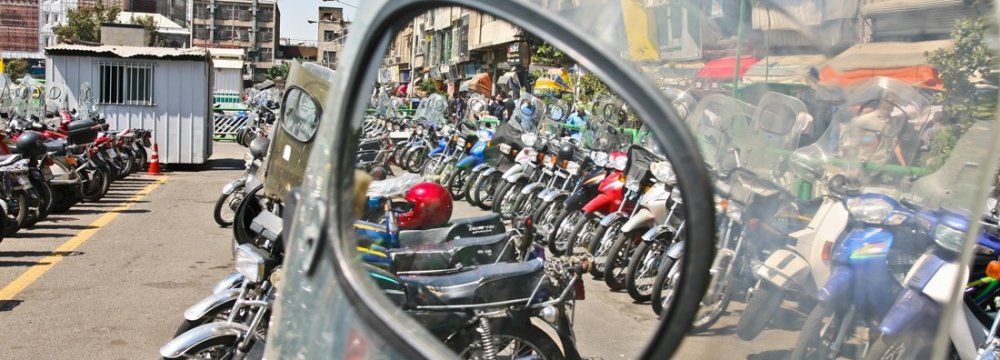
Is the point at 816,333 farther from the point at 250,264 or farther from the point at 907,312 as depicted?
the point at 250,264

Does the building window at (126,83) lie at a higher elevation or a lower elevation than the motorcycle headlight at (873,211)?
lower

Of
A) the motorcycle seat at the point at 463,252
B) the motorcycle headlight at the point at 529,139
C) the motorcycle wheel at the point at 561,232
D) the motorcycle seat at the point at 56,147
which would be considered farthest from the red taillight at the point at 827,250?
the motorcycle seat at the point at 56,147

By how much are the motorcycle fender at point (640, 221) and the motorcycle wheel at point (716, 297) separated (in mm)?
5735

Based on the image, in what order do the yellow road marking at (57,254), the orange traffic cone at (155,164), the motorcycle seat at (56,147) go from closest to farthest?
the yellow road marking at (57,254) < the motorcycle seat at (56,147) < the orange traffic cone at (155,164)

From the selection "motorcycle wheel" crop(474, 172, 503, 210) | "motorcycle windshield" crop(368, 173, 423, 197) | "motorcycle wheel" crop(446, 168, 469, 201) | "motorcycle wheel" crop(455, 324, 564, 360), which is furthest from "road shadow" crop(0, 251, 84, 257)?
"motorcycle wheel" crop(455, 324, 564, 360)

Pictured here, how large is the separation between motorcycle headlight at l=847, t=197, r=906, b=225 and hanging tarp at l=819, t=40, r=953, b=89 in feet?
0.60

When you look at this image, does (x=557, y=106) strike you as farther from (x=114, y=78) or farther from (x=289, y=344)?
(x=289, y=344)

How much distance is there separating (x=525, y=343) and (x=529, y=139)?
24.3 ft

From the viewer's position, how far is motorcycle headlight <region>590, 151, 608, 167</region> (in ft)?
27.8

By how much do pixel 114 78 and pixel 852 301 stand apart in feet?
50.8

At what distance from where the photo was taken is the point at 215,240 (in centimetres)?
897

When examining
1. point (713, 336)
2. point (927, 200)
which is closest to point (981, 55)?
point (927, 200)

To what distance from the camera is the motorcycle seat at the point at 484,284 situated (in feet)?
8.37

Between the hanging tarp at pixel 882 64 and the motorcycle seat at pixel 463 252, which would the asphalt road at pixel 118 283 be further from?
the hanging tarp at pixel 882 64
